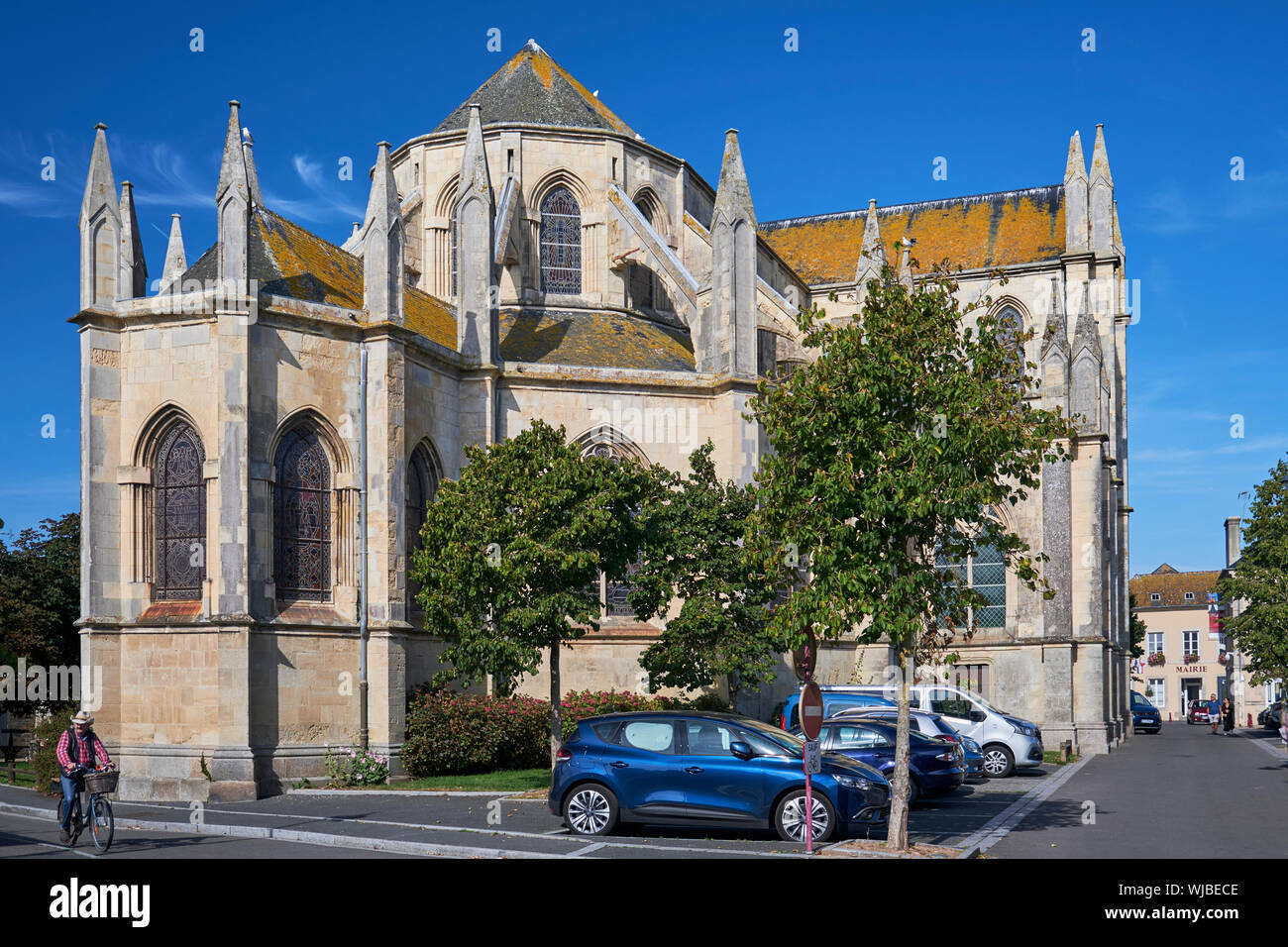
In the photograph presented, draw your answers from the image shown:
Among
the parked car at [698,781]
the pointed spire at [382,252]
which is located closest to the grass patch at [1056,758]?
the parked car at [698,781]

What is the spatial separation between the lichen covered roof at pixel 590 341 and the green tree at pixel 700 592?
6.76m

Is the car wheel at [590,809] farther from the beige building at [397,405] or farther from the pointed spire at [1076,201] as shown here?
the pointed spire at [1076,201]

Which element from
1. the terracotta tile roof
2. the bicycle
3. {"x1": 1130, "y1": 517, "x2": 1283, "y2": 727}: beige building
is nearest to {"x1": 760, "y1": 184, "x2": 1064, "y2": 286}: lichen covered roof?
the bicycle

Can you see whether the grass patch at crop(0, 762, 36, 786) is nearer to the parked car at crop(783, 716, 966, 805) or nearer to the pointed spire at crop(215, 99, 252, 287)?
the pointed spire at crop(215, 99, 252, 287)

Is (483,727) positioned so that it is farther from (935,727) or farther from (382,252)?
(382,252)

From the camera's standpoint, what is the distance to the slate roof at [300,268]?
25.6 meters

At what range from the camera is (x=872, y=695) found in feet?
91.6

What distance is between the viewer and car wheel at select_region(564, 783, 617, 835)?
16.1 metres

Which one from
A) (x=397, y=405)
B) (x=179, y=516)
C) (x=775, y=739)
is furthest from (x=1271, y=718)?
(x=179, y=516)

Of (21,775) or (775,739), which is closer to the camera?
(775,739)

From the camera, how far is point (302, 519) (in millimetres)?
24875

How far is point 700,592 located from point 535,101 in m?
18.1
